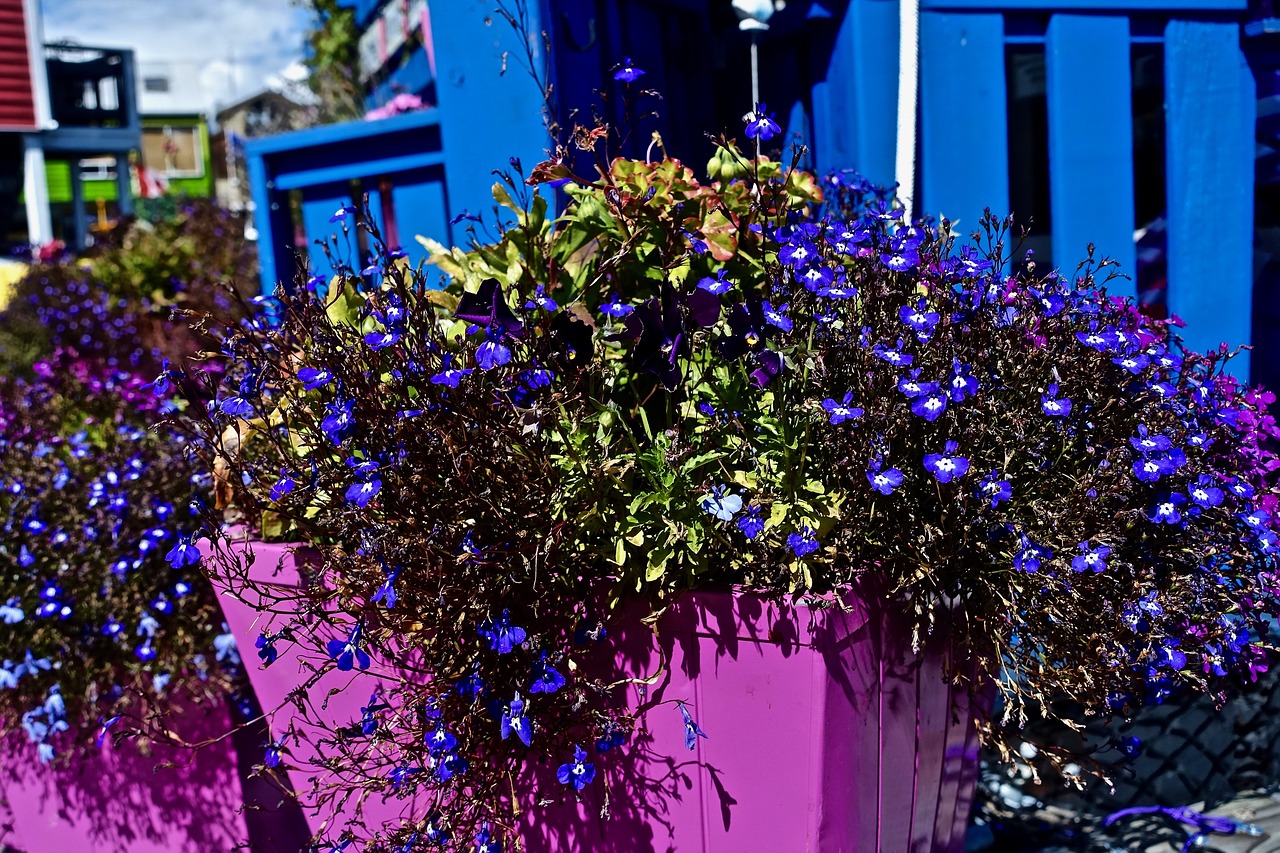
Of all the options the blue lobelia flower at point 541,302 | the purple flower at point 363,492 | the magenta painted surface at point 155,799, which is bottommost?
the magenta painted surface at point 155,799

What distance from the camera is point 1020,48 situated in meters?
2.64

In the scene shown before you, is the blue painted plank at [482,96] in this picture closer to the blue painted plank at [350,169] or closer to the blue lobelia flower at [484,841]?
the blue painted plank at [350,169]

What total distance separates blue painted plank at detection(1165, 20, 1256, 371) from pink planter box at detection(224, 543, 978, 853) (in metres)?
1.56

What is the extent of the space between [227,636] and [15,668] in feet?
1.45

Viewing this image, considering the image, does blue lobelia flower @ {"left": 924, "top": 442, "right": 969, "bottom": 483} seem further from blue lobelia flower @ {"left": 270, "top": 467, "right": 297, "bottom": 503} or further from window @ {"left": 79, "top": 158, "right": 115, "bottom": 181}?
window @ {"left": 79, "top": 158, "right": 115, "bottom": 181}

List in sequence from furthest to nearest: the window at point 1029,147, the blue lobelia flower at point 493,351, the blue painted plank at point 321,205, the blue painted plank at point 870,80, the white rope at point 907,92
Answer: the window at point 1029,147, the blue painted plank at point 321,205, the blue painted plank at point 870,80, the white rope at point 907,92, the blue lobelia flower at point 493,351

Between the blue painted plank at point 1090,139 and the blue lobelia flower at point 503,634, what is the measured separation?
5.86ft

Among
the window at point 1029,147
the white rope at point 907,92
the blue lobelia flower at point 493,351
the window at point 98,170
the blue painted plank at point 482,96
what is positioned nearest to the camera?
the blue lobelia flower at point 493,351

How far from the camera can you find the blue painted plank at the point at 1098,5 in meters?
2.41

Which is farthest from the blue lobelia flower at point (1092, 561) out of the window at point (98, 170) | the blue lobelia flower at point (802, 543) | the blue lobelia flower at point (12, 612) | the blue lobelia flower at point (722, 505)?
the window at point (98, 170)

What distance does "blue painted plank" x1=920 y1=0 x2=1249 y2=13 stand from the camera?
94.8 inches

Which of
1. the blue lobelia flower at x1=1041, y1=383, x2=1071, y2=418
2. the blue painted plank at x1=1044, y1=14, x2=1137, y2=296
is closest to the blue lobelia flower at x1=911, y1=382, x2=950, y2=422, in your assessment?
the blue lobelia flower at x1=1041, y1=383, x2=1071, y2=418

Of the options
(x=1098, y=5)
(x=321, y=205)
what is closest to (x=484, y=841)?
(x=321, y=205)

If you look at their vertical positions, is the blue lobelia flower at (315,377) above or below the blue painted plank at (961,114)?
below
